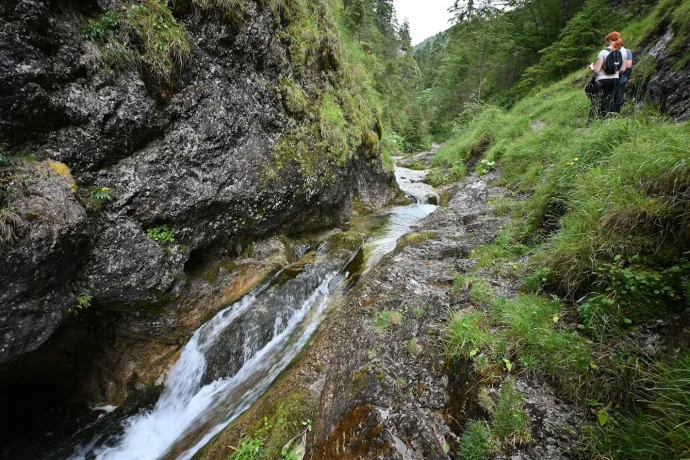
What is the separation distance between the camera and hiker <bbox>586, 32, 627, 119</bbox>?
605 centimetres

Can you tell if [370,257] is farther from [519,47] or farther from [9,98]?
[519,47]

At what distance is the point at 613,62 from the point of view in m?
6.09

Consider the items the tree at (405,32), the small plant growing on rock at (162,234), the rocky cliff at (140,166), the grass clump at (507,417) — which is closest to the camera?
the grass clump at (507,417)

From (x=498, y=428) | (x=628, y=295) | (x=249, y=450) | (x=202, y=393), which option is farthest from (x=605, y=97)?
(x=202, y=393)

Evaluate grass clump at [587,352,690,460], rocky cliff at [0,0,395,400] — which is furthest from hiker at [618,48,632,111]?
rocky cliff at [0,0,395,400]

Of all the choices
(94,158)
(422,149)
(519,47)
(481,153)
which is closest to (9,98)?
(94,158)

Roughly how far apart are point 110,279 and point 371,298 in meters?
4.16

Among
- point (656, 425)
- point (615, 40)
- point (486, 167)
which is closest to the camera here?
point (656, 425)

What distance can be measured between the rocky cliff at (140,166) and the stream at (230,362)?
489mm

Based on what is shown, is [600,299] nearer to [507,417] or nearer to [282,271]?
[507,417]

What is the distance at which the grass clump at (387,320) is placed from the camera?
414 cm

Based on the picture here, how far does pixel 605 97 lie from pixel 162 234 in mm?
9317

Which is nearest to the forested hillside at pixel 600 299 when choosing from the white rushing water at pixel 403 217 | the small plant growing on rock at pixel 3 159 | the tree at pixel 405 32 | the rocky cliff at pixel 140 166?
the white rushing water at pixel 403 217

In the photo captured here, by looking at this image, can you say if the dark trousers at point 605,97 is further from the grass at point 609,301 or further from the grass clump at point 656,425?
the grass clump at point 656,425
